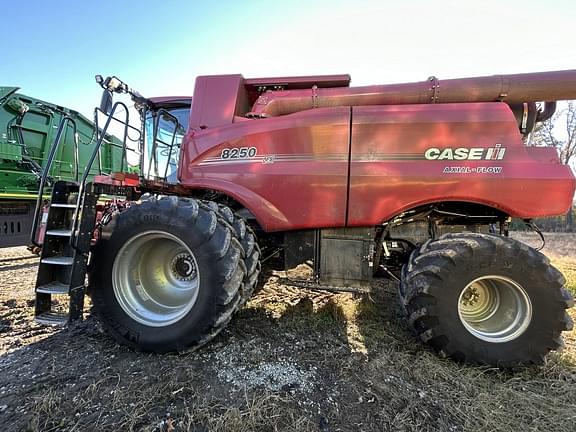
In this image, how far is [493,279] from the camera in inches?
103

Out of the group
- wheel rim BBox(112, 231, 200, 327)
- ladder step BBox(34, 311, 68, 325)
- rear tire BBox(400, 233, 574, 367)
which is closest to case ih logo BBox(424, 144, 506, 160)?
rear tire BBox(400, 233, 574, 367)

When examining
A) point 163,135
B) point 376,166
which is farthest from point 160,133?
point 376,166

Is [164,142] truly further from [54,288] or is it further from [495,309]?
[495,309]

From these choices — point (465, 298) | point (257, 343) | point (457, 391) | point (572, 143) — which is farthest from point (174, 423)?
point (572, 143)

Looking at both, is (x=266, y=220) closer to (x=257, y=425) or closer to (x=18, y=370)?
(x=257, y=425)

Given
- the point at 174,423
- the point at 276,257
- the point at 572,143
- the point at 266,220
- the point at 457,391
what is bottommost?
the point at 174,423

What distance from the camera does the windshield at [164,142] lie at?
12.2 ft

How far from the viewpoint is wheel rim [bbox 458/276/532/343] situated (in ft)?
8.25

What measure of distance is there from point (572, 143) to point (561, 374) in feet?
77.7

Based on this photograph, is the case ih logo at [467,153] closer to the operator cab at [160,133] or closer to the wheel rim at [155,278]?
the wheel rim at [155,278]

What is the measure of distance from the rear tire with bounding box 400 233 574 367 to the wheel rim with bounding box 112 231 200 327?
1.88m

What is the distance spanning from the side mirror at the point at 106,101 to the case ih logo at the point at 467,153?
302 centimetres

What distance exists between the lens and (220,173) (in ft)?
10.0

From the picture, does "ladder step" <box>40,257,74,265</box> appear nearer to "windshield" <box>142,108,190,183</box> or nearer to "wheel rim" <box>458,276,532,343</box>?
"windshield" <box>142,108,190,183</box>
